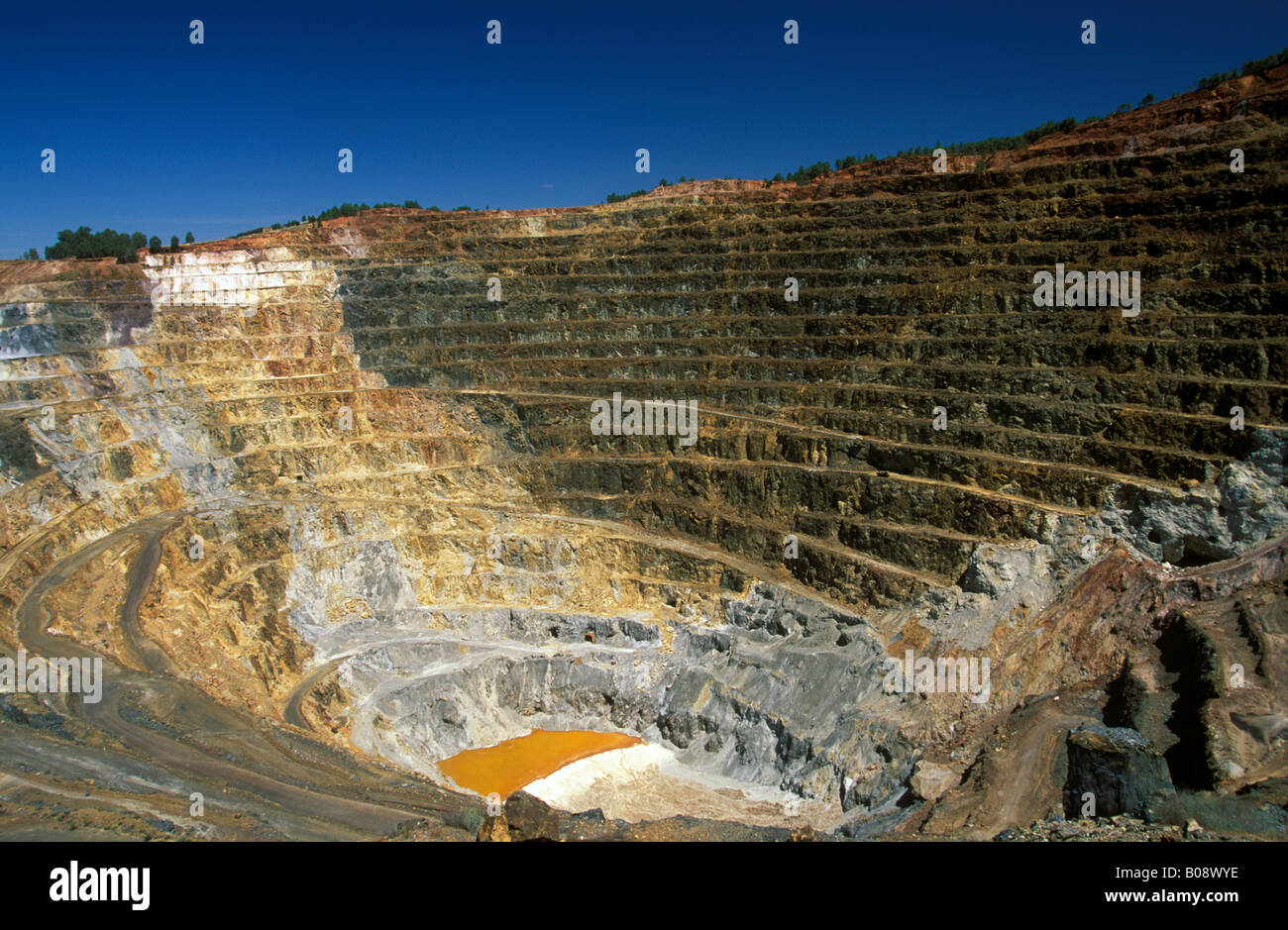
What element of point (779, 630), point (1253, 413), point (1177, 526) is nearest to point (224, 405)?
point (779, 630)

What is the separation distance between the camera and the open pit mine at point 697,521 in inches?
885

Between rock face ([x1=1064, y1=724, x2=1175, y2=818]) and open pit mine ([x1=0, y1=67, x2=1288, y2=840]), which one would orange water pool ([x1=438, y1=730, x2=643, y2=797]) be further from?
rock face ([x1=1064, y1=724, x2=1175, y2=818])

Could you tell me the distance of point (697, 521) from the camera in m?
38.1

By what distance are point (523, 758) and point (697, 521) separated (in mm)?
13523

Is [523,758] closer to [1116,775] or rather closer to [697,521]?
[697,521]

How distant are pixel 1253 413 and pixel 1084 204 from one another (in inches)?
723

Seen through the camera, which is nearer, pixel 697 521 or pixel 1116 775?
pixel 1116 775

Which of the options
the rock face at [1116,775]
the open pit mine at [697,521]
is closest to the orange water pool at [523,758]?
the open pit mine at [697,521]

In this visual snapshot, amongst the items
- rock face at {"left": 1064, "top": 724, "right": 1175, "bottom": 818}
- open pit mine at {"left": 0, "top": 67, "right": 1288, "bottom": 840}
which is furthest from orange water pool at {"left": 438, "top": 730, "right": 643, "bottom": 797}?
rock face at {"left": 1064, "top": 724, "right": 1175, "bottom": 818}

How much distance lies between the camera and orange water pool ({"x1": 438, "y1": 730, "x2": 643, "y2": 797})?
94.4 feet

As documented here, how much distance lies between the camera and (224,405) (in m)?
43.6

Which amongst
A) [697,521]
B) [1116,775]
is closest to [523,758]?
[697,521]

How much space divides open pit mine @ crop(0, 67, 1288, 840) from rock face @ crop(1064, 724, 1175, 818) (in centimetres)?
12

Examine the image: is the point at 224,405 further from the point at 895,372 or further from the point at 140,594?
the point at 895,372
